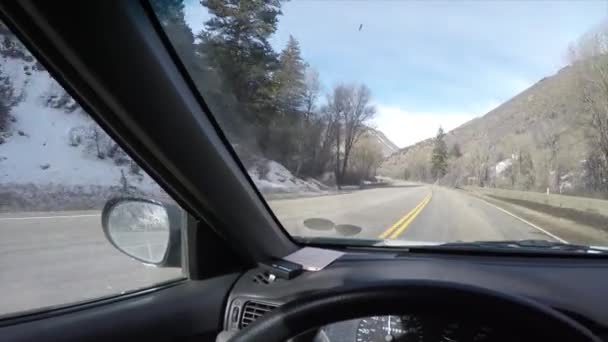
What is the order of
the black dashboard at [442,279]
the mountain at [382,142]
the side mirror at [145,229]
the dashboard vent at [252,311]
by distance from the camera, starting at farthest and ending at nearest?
the mountain at [382,142]
the dashboard vent at [252,311]
the side mirror at [145,229]
the black dashboard at [442,279]

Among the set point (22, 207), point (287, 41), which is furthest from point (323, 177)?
point (22, 207)

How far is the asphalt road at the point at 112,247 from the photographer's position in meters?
2.04

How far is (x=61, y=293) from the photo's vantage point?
87.8 inches

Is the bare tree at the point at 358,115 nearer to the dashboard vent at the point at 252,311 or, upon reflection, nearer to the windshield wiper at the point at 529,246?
the windshield wiper at the point at 529,246

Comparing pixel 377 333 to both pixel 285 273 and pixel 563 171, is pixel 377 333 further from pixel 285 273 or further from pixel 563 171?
pixel 563 171

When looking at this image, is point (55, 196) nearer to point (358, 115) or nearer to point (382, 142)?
point (358, 115)

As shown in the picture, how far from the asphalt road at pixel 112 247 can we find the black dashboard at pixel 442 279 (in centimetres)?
47

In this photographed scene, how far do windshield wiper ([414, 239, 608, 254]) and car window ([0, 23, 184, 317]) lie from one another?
6.76 feet

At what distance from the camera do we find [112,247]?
2.55m

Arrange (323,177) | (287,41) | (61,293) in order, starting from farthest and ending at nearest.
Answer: (323,177)
(287,41)
(61,293)

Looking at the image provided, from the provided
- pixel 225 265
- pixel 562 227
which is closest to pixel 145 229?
pixel 225 265

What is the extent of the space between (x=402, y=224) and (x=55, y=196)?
2.90 meters

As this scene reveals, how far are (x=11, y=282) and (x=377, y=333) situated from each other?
1.71m

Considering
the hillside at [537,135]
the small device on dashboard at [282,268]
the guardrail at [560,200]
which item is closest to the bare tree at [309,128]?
the small device on dashboard at [282,268]
